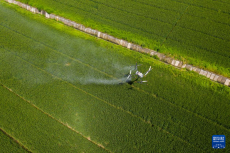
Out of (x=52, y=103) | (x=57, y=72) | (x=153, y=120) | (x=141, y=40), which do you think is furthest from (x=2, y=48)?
(x=153, y=120)

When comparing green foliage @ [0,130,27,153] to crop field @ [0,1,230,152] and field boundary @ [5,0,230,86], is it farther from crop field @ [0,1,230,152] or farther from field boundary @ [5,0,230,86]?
field boundary @ [5,0,230,86]

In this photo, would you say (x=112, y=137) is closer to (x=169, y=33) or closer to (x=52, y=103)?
(x=52, y=103)

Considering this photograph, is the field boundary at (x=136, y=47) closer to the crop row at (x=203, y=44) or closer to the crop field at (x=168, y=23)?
the crop field at (x=168, y=23)

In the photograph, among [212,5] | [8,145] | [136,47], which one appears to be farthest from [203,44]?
[8,145]

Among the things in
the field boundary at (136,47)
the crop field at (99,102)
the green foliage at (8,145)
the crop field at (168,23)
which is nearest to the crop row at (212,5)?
the crop field at (168,23)

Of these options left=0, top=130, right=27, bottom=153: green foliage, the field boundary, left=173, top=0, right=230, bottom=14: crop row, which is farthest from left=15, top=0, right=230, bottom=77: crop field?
left=0, top=130, right=27, bottom=153: green foliage

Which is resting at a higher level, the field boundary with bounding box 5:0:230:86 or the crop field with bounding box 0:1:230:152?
the field boundary with bounding box 5:0:230:86
